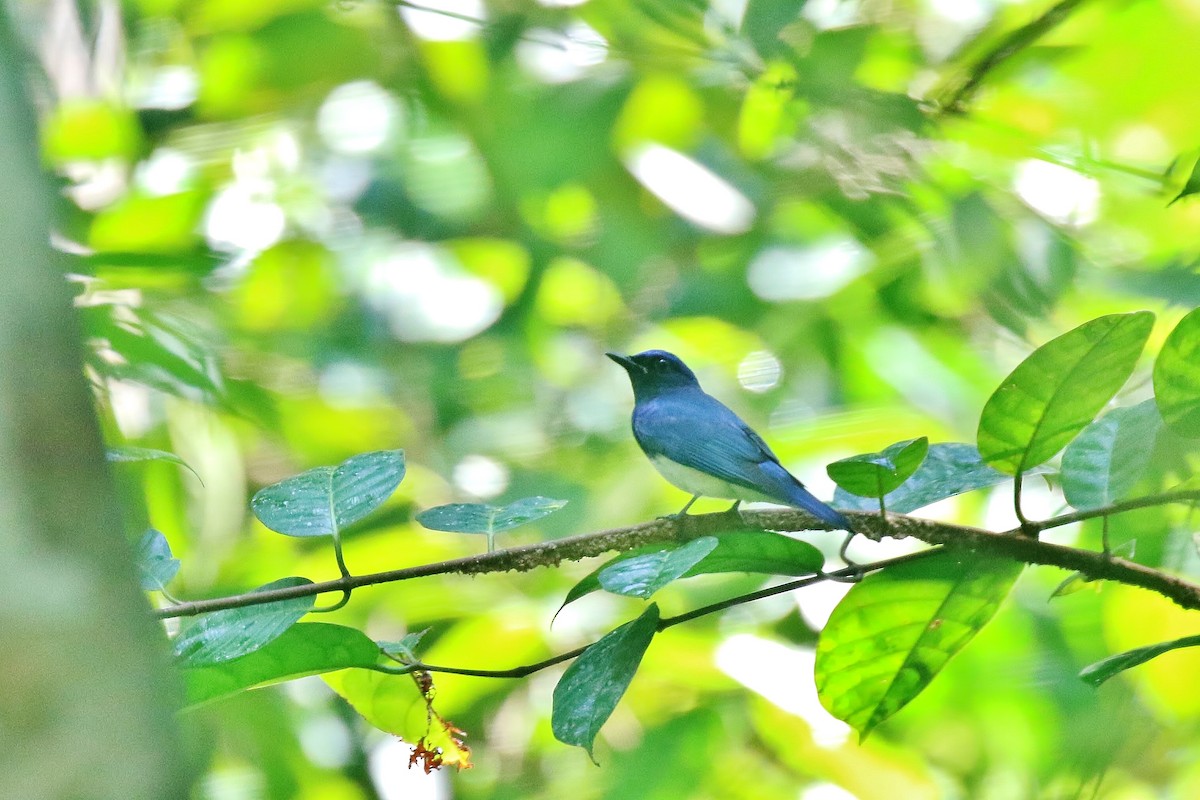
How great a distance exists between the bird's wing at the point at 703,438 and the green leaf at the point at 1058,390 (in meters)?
1.13

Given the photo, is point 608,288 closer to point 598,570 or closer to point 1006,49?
point 1006,49

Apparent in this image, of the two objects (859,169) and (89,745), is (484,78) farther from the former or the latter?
(89,745)

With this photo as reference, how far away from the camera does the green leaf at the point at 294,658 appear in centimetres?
108

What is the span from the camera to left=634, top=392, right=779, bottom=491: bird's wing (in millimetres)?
2340

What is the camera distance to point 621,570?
3.22ft

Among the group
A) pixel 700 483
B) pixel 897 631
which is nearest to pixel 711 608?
pixel 897 631

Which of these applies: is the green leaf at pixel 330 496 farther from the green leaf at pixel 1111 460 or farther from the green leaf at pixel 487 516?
the green leaf at pixel 1111 460

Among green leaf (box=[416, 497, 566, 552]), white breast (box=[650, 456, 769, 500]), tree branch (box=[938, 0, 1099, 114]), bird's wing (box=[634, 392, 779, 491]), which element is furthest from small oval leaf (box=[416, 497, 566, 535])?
tree branch (box=[938, 0, 1099, 114])

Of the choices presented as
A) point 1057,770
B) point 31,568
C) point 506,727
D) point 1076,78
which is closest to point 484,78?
point 1076,78

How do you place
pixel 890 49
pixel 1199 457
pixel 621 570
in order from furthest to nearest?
pixel 890 49, pixel 1199 457, pixel 621 570

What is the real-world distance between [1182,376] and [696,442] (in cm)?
155

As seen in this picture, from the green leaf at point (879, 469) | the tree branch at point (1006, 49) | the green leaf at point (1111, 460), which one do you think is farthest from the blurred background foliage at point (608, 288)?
the green leaf at point (879, 469)

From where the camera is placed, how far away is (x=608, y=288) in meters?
3.72

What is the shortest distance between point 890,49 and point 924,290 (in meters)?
0.71
